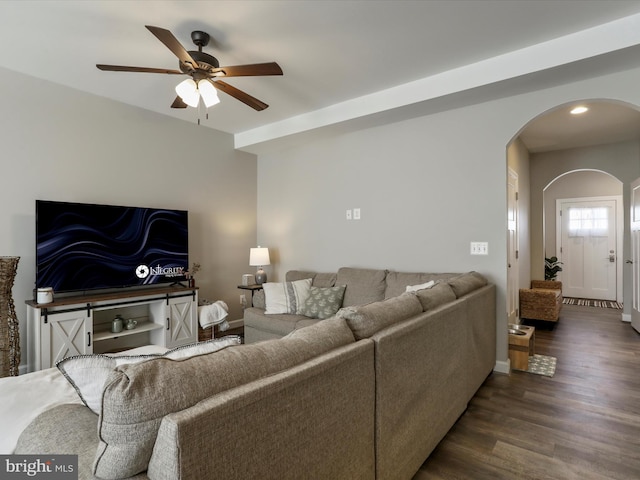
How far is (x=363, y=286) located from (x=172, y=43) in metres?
2.70

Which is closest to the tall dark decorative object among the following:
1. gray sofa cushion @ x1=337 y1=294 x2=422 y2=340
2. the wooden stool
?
gray sofa cushion @ x1=337 y1=294 x2=422 y2=340

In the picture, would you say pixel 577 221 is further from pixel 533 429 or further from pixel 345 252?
pixel 533 429

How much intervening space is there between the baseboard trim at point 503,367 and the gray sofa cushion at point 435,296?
1275 mm

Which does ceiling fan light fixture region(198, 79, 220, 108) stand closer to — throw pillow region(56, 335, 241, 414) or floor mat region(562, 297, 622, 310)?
throw pillow region(56, 335, 241, 414)

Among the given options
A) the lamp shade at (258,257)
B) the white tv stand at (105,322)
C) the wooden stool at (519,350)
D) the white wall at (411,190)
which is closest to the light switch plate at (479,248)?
the white wall at (411,190)

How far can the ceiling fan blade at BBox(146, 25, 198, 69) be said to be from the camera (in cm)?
196

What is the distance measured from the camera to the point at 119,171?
3785 mm

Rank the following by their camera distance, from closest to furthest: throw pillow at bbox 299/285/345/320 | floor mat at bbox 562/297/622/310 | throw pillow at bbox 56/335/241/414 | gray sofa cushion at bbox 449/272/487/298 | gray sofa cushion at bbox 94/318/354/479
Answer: gray sofa cushion at bbox 94/318/354/479, throw pillow at bbox 56/335/241/414, gray sofa cushion at bbox 449/272/487/298, throw pillow at bbox 299/285/345/320, floor mat at bbox 562/297/622/310

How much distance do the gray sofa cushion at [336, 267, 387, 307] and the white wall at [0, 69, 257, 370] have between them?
6.15 ft

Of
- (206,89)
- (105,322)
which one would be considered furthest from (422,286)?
(105,322)

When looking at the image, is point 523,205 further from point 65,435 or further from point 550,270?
point 65,435

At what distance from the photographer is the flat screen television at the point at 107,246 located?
3.14 meters

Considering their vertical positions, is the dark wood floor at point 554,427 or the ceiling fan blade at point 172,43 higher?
the ceiling fan blade at point 172,43

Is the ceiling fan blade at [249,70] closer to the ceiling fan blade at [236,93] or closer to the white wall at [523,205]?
the ceiling fan blade at [236,93]
